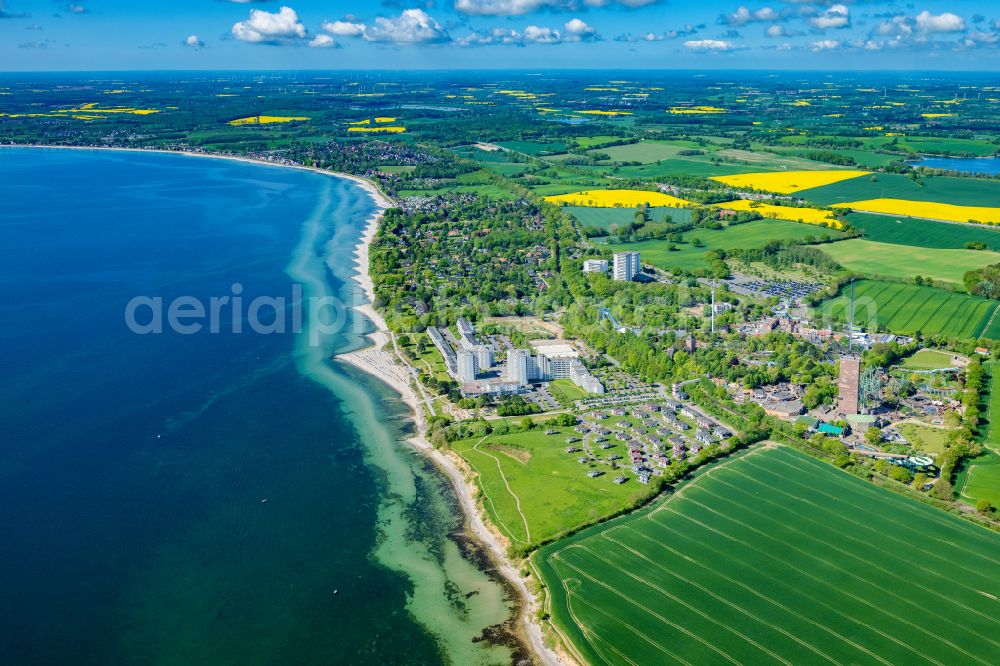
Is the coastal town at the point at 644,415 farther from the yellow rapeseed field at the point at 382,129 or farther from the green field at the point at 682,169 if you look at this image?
the yellow rapeseed field at the point at 382,129

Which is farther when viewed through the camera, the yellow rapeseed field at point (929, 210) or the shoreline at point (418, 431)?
the yellow rapeseed field at point (929, 210)

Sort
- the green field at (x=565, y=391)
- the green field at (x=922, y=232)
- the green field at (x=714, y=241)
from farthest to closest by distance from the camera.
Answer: the green field at (x=922, y=232)
the green field at (x=714, y=241)
the green field at (x=565, y=391)

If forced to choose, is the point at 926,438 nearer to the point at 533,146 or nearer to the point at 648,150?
the point at 648,150

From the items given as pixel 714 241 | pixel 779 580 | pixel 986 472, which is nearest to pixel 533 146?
pixel 714 241

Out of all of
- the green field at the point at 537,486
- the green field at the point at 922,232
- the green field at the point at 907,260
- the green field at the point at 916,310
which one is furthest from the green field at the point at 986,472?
the green field at the point at 922,232

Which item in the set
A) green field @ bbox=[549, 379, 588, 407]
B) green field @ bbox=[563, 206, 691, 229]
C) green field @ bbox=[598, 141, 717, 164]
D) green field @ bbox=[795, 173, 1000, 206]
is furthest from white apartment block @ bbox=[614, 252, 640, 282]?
green field @ bbox=[598, 141, 717, 164]

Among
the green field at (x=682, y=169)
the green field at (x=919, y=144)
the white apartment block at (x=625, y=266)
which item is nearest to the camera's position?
the white apartment block at (x=625, y=266)

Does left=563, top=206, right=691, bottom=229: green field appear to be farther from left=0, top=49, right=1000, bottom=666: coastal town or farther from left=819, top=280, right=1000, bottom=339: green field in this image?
left=819, top=280, right=1000, bottom=339: green field

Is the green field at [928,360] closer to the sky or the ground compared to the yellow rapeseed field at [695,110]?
closer to the ground
